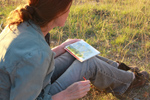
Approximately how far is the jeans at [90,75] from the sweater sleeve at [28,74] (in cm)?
45

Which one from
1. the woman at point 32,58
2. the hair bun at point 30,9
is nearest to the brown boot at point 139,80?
the woman at point 32,58

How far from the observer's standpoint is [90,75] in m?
1.82

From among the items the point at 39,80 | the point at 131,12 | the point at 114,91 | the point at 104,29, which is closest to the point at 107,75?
the point at 114,91

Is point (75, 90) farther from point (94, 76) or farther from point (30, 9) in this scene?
point (30, 9)

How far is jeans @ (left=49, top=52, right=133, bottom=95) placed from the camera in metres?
1.65

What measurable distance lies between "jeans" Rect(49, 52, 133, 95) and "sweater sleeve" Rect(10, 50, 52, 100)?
45cm

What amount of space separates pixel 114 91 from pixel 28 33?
1.35 m

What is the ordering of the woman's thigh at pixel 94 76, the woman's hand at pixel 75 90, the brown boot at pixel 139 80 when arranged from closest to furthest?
the woman's hand at pixel 75 90 → the woman's thigh at pixel 94 76 → the brown boot at pixel 139 80

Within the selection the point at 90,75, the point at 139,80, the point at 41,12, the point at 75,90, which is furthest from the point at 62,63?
the point at 139,80

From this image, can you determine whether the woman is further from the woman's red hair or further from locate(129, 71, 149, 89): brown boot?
locate(129, 71, 149, 89): brown boot

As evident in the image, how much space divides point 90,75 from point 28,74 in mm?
910

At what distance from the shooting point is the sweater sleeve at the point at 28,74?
1.03 m

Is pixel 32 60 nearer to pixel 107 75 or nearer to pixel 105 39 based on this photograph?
pixel 107 75

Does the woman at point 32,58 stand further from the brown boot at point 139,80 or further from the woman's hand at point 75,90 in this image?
the brown boot at point 139,80
